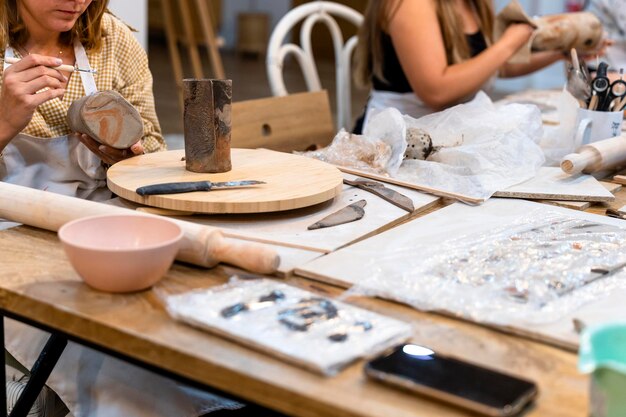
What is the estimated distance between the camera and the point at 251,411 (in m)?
1.36

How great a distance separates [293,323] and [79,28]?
3.35ft

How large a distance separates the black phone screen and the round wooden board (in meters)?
0.45

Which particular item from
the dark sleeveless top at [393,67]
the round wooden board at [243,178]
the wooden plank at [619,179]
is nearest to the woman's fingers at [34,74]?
the round wooden board at [243,178]

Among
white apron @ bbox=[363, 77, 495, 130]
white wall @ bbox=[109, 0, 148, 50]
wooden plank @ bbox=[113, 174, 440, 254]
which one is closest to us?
wooden plank @ bbox=[113, 174, 440, 254]

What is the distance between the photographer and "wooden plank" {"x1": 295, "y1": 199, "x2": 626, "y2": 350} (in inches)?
35.9

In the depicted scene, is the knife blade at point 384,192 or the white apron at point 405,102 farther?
A: the white apron at point 405,102

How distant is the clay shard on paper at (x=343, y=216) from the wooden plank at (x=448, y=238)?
0.07 m

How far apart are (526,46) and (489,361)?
1.62 m

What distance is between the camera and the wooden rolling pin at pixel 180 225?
1034 mm

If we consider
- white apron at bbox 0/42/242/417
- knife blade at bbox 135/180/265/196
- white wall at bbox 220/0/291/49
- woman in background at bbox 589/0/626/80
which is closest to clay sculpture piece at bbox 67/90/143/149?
knife blade at bbox 135/180/265/196

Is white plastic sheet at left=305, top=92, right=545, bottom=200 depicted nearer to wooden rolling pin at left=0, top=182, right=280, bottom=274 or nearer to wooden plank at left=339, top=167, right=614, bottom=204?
wooden plank at left=339, top=167, right=614, bottom=204

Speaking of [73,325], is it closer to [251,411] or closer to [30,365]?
[30,365]

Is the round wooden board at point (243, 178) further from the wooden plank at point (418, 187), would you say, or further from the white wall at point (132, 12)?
the white wall at point (132, 12)

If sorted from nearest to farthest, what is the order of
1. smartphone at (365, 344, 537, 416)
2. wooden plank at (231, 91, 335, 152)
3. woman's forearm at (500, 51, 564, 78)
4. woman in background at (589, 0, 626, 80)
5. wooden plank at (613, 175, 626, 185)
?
smartphone at (365, 344, 537, 416), wooden plank at (613, 175, 626, 185), wooden plank at (231, 91, 335, 152), woman's forearm at (500, 51, 564, 78), woman in background at (589, 0, 626, 80)
